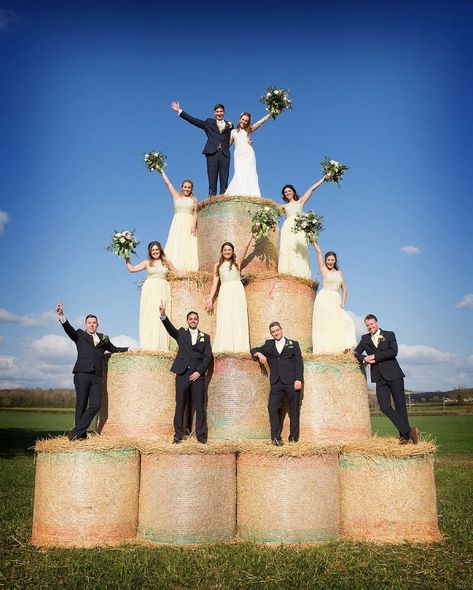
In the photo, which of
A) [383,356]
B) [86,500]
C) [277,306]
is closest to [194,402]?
[86,500]

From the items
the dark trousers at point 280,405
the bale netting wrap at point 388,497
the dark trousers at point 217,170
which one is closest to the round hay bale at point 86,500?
the dark trousers at point 280,405

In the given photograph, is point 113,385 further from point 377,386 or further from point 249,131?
point 249,131

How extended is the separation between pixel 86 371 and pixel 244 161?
5387 millimetres

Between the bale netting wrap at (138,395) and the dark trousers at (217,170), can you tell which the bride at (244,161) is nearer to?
the dark trousers at (217,170)

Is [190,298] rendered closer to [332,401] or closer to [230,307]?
[230,307]

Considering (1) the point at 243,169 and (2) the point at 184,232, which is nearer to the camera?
(2) the point at 184,232

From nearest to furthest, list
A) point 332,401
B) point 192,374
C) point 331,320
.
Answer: point 192,374
point 332,401
point 331,320

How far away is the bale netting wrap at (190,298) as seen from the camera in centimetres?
920

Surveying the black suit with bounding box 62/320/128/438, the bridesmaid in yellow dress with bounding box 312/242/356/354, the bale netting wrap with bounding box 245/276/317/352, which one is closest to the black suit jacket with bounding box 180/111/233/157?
the bale netting wrap with bounding box 245/276/317/352

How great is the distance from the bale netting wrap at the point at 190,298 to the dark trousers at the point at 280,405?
187 cm

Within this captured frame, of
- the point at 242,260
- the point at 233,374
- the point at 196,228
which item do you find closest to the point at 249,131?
the point at 196,228

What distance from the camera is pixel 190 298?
A: 9.27 m

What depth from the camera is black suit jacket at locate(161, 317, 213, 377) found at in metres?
7.71

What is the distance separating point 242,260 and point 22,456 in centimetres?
1439
